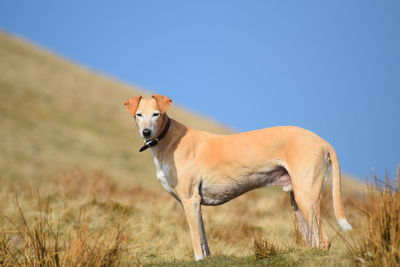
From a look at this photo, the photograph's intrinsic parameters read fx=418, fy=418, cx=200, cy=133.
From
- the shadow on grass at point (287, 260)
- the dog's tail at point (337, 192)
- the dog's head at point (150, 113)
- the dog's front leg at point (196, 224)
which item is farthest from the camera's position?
the dog's head at point (150, 113)

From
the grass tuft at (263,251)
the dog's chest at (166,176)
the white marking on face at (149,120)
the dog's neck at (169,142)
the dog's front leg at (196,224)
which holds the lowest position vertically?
the grass tuft at (263,251)

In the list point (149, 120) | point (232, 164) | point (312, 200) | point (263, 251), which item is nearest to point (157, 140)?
point (149, 120)

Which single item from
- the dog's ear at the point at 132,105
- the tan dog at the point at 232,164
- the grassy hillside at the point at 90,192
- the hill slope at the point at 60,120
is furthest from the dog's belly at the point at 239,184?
the hill slope at the point at 60,120

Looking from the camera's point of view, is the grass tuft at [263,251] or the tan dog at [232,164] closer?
the grass tuft at [263,251]

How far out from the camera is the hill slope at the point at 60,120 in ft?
77.5

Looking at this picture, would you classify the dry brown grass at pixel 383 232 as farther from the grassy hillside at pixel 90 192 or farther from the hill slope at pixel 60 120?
the hill slope at pixel 60 120

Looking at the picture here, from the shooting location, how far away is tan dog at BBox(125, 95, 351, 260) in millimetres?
5355

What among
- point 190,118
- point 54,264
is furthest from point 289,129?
point 190,118

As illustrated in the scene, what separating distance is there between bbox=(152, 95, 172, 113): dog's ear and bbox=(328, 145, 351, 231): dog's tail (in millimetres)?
2299

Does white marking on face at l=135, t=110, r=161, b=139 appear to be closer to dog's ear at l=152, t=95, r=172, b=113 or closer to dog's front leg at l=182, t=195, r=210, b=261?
dog's ear at l=152, t=95, r=172, b=113

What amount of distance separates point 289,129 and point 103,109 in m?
33.7

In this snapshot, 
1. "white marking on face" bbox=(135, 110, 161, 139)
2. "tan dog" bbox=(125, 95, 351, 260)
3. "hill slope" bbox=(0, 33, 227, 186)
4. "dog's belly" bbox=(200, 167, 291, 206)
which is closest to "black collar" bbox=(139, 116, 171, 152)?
"tan dog" bbox=(125, 95, 351, 260)

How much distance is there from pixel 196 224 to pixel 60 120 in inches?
1087

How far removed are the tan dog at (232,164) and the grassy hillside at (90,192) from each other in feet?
2.04
